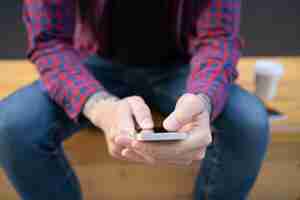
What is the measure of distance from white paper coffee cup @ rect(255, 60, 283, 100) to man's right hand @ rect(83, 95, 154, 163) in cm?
48

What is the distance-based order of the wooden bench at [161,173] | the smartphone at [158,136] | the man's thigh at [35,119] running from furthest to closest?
the wooden bench at [161,173] < the man's thigh at [35,119] < the smartphone at [158,136]

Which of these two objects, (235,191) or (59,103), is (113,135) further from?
(235,191)

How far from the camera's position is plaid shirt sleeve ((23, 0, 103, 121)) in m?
0.67

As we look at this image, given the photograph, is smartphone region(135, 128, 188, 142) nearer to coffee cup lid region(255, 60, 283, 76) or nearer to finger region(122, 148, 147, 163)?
finger region(122, 148, 147, 163)

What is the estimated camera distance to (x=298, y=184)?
100cm

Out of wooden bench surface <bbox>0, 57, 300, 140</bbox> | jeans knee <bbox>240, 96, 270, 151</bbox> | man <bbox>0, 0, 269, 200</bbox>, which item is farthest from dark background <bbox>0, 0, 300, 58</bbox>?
jeans knee <bbox>240, 96, 270, 151</bbox>

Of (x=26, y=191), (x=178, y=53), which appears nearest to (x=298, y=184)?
(x=178, y=53)

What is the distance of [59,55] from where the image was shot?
72cm

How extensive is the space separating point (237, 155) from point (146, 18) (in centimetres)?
35

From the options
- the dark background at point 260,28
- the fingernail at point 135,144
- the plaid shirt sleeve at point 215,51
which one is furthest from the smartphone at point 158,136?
the dark background at point 260,28

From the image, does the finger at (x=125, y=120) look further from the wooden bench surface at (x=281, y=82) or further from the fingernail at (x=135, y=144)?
the wooden bench surface at (x=281, y=82)

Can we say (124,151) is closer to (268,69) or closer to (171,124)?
(171,124)

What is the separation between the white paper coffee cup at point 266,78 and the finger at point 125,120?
0.51m

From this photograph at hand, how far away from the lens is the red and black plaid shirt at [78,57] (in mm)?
673
